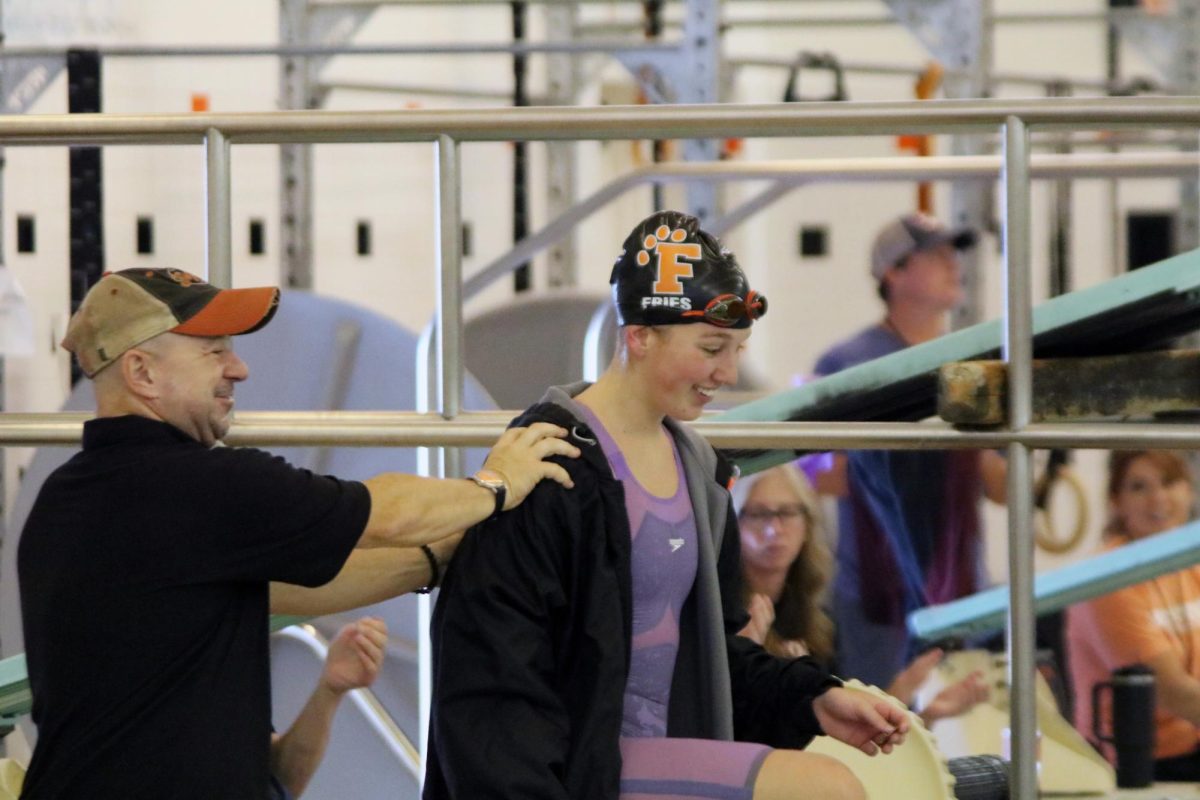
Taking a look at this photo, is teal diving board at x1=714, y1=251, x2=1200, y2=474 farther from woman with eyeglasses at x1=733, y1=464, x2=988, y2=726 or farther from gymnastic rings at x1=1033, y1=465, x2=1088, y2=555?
gymnastic rings at x1=1033, y1=465, x2=1088, y2=555

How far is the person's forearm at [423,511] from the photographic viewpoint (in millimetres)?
1872

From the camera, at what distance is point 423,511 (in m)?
1.89

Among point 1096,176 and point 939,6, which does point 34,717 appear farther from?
point 939,6

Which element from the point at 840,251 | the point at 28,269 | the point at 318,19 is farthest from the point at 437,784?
the point at 840,251

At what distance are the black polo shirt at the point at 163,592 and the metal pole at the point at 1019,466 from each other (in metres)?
0.83

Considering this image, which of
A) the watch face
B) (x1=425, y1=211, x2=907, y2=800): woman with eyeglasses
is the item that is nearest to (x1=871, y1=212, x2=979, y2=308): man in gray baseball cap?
(x1=425, y1=211, x2=907, y2=800): woman with eyeglasses

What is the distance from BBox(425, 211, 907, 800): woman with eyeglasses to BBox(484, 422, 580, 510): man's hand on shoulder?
2 centimetres

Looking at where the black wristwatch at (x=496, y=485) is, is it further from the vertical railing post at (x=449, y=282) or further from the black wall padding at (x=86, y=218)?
the black wall padding at (x=86, y=218)

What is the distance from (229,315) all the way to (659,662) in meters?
0.62

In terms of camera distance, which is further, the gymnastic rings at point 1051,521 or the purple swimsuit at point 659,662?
the gymnastic rings at point 1051,521

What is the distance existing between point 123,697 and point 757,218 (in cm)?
656

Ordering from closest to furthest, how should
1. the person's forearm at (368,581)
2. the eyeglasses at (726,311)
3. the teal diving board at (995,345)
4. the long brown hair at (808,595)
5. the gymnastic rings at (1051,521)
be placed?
the eyeglasses at (726,311), the person's forearm at (368,581), the teal diving board at (995,345), the long brown hair at (808,595), the gymnastic rings at (1051,521)

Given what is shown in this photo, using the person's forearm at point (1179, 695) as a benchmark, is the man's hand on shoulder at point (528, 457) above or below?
above

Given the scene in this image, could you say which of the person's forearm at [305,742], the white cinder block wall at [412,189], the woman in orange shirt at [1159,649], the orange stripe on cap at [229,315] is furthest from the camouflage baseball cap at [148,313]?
the white cinder block wall at [412,189]
